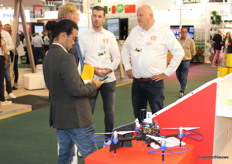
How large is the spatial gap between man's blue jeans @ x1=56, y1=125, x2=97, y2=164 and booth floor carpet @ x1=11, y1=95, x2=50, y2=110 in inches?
142

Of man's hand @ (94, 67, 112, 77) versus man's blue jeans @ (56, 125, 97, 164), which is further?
man's hand @ (94, 67, 112, 77)

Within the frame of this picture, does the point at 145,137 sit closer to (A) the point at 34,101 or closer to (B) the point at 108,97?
(B) the point at 108,97

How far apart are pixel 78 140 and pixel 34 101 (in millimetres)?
4292

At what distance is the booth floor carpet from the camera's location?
606 centimetres

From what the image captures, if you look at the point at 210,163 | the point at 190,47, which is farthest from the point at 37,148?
the point at 190,47

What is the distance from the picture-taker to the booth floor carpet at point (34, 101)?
6059mm

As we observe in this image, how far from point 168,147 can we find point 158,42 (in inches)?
62.8

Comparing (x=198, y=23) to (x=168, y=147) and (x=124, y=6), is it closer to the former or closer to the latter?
(x=124, y=6)

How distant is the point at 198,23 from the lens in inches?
600

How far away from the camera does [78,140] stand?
2242 millimetres

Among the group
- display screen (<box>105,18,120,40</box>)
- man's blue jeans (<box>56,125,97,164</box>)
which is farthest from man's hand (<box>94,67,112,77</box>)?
display screen (<box>105,18,120,40</box>)

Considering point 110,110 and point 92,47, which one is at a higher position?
point 92,47

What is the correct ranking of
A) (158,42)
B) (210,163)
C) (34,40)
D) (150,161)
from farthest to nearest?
1. (34,40)
2. (158,42)
3. (210,163)
4. (150,161)

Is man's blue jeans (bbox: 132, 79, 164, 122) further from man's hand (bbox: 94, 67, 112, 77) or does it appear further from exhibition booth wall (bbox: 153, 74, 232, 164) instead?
exhibition booth wall (bbox: 153, 74, 232, 164)
